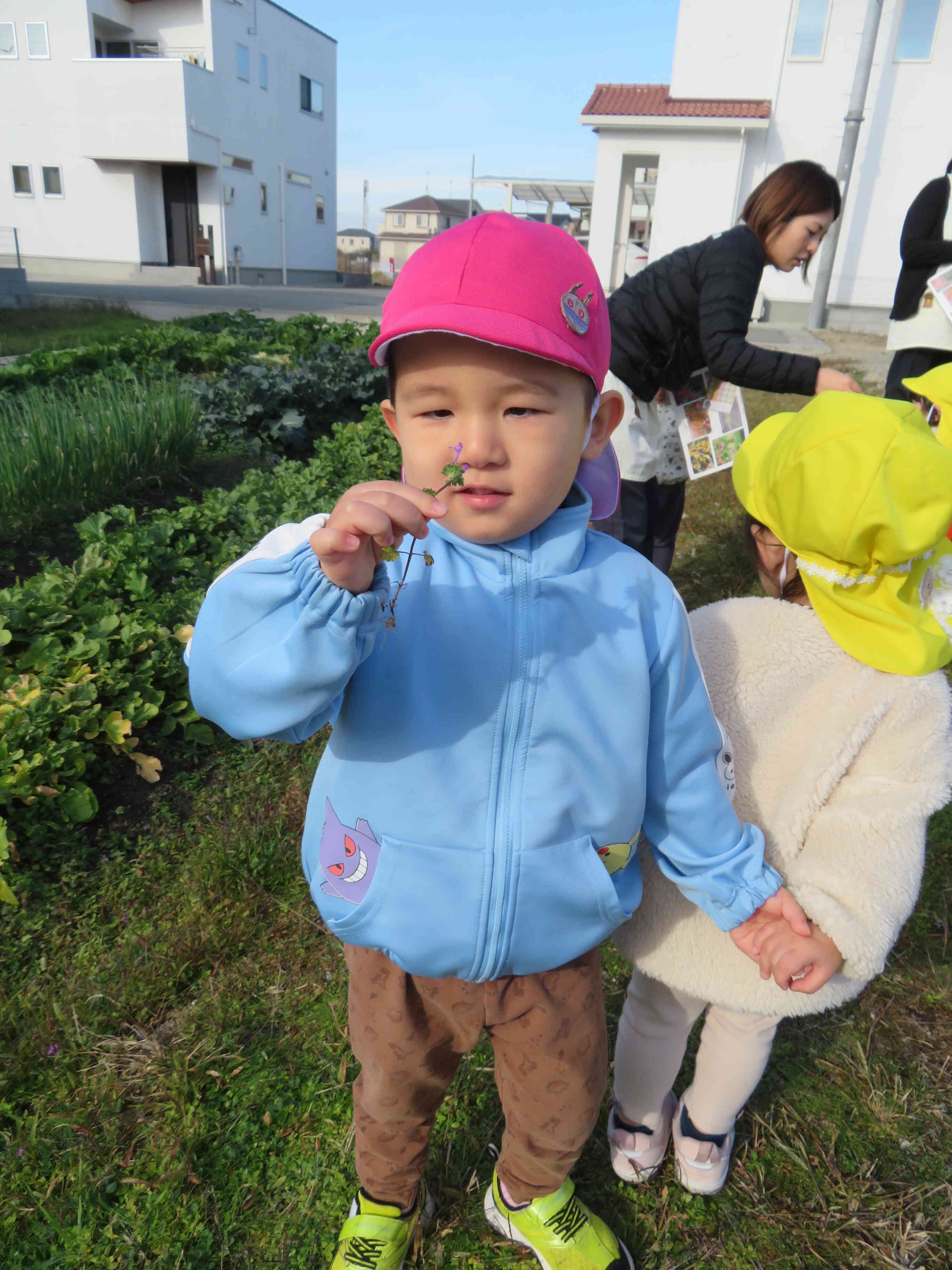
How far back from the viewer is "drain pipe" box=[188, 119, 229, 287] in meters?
27.8

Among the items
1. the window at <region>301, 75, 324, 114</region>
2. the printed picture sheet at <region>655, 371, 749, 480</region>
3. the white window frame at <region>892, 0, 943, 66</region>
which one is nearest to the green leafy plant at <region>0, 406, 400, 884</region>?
the printed picture sheet at <region>655, 371, 749, 480</region>

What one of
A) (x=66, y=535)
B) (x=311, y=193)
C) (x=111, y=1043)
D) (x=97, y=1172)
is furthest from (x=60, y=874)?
(x=311, y=193)

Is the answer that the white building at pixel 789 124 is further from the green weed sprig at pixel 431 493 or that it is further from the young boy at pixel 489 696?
the green weed sprig at pixel 431 493

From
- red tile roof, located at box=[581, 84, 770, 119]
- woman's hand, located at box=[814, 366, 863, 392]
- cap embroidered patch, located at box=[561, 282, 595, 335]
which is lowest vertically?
woman's hand, located at box=[814, 366, 863, 392]

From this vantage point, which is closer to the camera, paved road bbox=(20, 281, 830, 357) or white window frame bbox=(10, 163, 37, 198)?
paved road bbox=(20, 281, 830, 357)

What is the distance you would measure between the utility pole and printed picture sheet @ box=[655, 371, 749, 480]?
14.0m

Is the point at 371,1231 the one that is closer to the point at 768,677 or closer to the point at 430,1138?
the point at 430,1138

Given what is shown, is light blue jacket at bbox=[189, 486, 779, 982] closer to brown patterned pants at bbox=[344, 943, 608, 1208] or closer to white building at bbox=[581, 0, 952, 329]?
brown patterned pants at bbox=[344, 943, 608, 1208]

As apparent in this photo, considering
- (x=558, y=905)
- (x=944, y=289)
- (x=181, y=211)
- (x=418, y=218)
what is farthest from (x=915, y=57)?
(x=418, y=218)

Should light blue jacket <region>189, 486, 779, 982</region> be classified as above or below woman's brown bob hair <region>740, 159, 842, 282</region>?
below

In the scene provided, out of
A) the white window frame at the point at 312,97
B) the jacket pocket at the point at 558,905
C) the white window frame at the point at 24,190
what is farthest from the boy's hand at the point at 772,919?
the white window frame at the point at 312,97

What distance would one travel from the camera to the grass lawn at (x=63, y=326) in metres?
9.11

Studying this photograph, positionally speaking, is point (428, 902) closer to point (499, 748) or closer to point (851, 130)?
point (499, 748)

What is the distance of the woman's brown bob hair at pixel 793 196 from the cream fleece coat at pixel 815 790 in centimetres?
193
